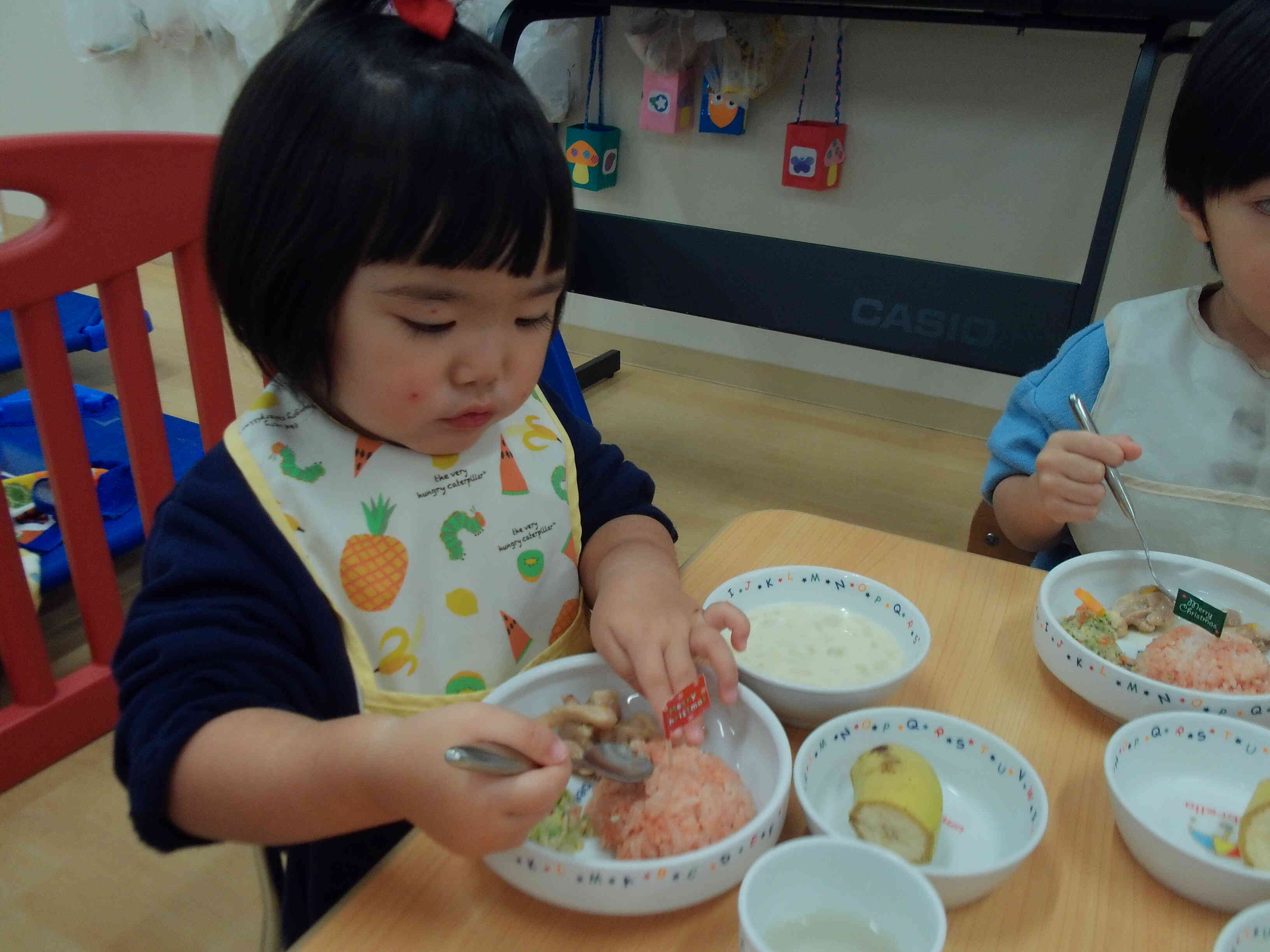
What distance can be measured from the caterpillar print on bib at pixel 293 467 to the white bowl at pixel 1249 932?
25.7 inches

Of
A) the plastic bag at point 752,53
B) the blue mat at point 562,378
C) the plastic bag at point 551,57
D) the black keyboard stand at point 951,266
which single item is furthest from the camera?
the plastic bag at point 551,57

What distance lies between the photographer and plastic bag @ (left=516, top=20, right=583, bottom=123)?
9.31 ft

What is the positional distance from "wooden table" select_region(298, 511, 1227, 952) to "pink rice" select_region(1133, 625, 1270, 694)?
0.06 m

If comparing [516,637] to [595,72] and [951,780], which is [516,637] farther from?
[595,72]

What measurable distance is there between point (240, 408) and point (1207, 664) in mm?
2721

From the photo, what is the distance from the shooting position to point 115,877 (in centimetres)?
134

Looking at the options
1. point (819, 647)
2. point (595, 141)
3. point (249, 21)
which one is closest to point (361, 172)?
point (819, 647)

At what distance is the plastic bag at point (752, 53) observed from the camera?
2.52 metres

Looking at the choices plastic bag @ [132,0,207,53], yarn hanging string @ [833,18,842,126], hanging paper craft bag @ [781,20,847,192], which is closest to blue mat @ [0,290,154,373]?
plastic bag @ [132,0,207,53]

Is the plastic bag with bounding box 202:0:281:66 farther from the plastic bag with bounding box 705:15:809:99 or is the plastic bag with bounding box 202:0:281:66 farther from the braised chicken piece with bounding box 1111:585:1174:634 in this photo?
the braised chicken piece with bounding box 1111:585:1174:634

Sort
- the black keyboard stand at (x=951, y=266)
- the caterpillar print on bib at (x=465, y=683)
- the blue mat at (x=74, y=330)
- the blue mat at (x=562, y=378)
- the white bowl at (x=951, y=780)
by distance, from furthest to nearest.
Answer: the blue mat at (x=74, y=330) < the black keyboard stand at (x=951, y=266) < the blue mat at (x=562, y=378) < the caterpillar print on bib at (x=465, y=683) < the white bowl at (x=951, y=780)

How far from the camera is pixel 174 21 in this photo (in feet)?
11.5

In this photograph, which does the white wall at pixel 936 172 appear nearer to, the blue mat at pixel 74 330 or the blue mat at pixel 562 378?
the blue mat at pixel 74 330

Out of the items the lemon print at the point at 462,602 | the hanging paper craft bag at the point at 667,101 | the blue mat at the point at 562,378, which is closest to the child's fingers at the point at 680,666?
the lemon print at the point at 462,602
